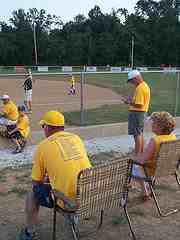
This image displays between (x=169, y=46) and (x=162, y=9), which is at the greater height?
(x=162, y=9)

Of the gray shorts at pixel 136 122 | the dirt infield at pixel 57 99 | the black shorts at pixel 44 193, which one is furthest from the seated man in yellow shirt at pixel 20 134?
the black shorts at pixel 44 193

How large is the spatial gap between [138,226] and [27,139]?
4509mm

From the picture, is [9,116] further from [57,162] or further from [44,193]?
[57,162]

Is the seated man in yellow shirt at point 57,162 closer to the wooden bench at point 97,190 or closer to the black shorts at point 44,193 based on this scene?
the black shorts at point 44,193

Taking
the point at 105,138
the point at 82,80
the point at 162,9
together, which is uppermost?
the point at 162,9

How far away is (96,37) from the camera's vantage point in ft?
268

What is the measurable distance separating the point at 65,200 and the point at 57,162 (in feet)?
1.09

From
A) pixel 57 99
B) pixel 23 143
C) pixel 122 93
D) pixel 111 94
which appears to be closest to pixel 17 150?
pixel 23 143

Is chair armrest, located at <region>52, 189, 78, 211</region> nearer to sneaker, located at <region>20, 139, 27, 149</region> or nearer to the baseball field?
sneaker, located at <region>20, 139, 27, 149</region>

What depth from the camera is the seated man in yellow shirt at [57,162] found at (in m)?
3.49

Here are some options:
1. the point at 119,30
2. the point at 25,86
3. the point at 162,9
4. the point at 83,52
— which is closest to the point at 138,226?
the point at 25,86

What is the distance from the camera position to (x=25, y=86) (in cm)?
1384

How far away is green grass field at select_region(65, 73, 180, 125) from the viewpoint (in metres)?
10.4

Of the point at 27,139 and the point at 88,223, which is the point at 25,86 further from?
the point at 88,223
